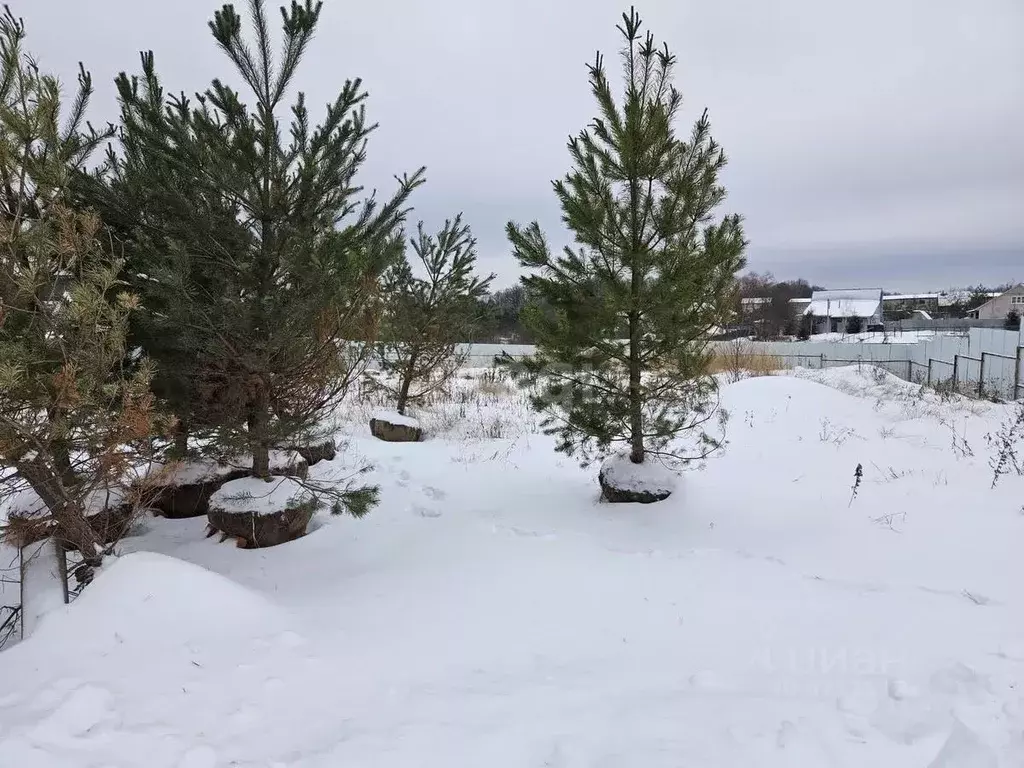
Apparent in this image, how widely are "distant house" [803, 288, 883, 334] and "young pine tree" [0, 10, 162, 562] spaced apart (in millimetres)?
48740

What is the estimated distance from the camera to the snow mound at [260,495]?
14.1 feet

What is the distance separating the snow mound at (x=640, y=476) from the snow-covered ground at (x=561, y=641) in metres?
0.19

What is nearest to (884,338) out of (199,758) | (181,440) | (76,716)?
(181,440)

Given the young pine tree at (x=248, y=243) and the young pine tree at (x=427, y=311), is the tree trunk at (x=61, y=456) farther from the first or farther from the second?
the young pine tree at (x=427, y=311)

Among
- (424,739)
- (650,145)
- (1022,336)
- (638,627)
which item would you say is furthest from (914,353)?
(424,739)

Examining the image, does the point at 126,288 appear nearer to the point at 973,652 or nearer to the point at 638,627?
the point at 638,627

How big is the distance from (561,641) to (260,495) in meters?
2.71

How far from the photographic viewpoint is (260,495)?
443cm

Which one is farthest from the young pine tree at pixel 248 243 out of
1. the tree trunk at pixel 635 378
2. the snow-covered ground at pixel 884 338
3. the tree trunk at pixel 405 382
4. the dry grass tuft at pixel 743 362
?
the snow-covered ground at pixel 884 338

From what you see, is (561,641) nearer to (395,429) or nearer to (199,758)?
(199,758)

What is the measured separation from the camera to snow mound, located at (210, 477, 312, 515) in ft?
14.1

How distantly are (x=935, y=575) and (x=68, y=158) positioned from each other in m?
6.31

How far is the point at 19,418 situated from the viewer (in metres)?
3.02

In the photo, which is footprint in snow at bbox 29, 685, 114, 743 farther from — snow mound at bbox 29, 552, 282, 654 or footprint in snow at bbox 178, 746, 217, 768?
footprint in snow at bbox 178, 746, 217, 768
